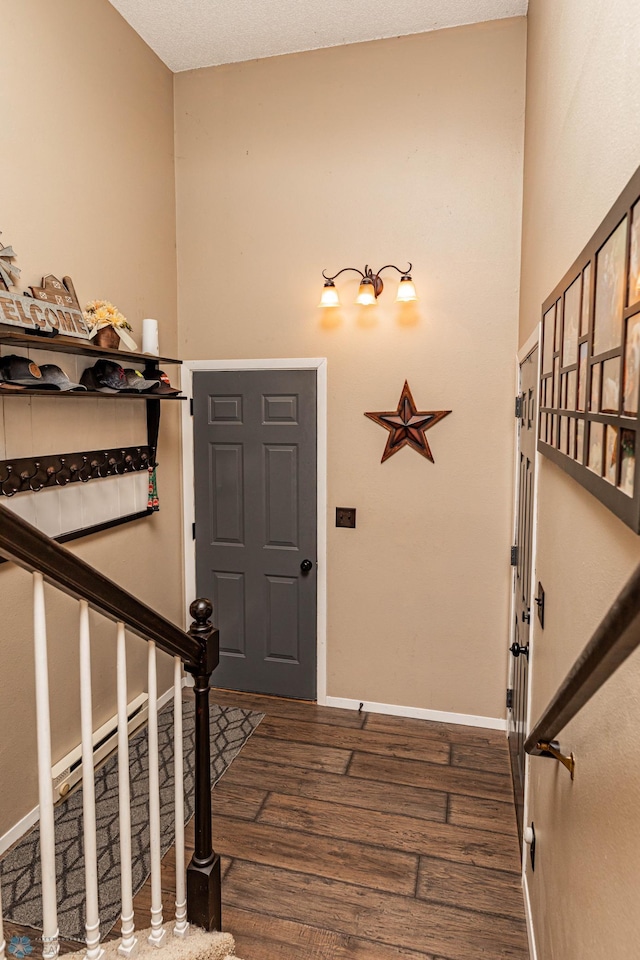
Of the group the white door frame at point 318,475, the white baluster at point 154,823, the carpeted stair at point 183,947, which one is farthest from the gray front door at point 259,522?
the white baluster at point 154,823

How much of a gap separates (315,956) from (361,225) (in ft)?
11.1

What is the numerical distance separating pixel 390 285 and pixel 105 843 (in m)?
3.07

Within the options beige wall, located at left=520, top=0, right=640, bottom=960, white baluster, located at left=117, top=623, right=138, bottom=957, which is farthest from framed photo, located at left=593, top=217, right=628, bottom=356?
white baluster, located at left=117, top=623, right=138, bottom=957

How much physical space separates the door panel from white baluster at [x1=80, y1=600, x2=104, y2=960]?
1700 mm

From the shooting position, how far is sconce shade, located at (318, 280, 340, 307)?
135 inches

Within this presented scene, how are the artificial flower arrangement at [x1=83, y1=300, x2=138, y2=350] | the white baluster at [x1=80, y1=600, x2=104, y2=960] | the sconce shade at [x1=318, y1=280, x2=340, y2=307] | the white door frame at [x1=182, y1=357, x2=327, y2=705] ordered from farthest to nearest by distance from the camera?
the white door frame at [x1=182, y1=357, x2=327, y2=705] → the sconce shade at [x1=318, y1=280, x2=340, y2=307] → the artificial flower arrangement at [x1=83, y1=300, x2=138, y2=350] → the white baluster at [x1=80, y1=600, x2=104, y2=960]

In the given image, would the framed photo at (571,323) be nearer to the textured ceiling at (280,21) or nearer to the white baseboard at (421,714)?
the textured ceiling at (280,21)

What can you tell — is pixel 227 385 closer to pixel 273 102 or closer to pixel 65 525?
pixel 65 525

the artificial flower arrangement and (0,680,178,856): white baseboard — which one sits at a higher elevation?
the artificial flower arrangement

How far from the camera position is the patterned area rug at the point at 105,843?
7.13 ft

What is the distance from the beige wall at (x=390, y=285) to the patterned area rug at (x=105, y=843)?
1.02 m

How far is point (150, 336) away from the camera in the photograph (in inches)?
131

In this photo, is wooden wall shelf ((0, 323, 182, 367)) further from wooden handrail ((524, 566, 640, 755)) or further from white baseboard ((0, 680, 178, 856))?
wooden handrail ((524, 566, 640, 755))

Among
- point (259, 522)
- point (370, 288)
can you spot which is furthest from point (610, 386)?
point (259, 522)
